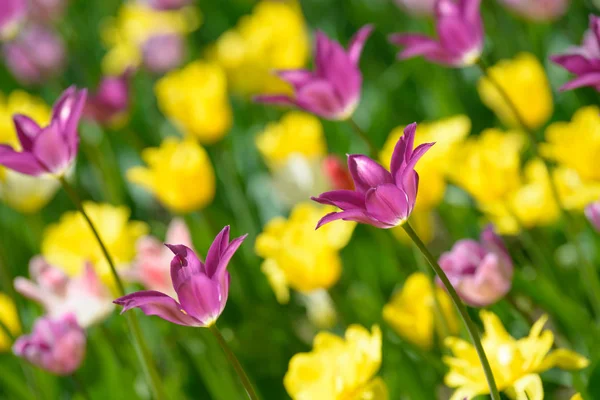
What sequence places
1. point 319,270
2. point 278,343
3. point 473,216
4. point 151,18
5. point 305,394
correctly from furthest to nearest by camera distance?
1. point 151,18
2. point 473,216
3. point 278,343
4. point 319,270
5. point 305,394

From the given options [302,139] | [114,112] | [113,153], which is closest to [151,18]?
[113,153]

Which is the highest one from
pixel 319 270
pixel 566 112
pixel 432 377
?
pixel 319 270

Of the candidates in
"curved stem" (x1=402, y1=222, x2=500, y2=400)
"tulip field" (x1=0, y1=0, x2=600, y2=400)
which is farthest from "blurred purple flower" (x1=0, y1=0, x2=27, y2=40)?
"curved stem" (x1=402, y1=222, x2=500, y2=400)

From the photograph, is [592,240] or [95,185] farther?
[95,185]

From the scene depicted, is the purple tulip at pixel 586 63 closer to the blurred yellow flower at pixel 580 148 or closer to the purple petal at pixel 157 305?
the blurred yellow flower at pixel 580 148

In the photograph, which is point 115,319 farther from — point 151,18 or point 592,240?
point 151,18

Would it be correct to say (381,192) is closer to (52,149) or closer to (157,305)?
(157,305)

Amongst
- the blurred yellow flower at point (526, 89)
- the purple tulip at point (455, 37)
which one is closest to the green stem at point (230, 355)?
the purple tulip at point (455, 37)

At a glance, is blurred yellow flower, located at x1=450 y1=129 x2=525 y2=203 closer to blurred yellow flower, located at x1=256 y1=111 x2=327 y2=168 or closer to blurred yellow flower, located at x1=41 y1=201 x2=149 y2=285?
blurred yellow flower, located at x1=256 y1=111 x2=327 y2=168

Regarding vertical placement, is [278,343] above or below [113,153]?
above
